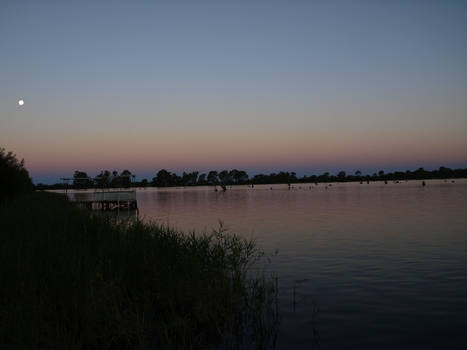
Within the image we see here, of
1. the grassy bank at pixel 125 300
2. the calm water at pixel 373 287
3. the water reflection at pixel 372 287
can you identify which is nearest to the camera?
the grassy bank at pixel 125 300

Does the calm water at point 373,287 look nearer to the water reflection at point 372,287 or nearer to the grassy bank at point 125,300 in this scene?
the water reflection at point 372,287

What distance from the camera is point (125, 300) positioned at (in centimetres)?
1011

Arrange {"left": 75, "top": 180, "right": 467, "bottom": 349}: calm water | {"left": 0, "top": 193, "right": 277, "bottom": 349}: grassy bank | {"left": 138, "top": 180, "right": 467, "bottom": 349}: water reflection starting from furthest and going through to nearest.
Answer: {"left": 138, "top": 180, "right": 467, "bottom": 349}: water reflection
{"left": 75, "top": 180, "right": 467, "bottom": 349}: calm water
{"left": 0, "top": 193, "right": 277, "bottom": 349}: grassy bank

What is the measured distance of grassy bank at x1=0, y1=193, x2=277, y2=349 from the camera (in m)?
8.27

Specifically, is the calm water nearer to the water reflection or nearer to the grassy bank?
the water reflection

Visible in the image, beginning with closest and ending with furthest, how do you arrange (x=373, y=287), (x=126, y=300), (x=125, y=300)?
(x=125, y=300), (x=126, y=300), (x=373, y=287)

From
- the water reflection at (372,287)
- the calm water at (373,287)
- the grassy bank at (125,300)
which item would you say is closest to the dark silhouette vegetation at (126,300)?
the grassy bank at (125,300)

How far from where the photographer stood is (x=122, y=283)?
10828 millimetres

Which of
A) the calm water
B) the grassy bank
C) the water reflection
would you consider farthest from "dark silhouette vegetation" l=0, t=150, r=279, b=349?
the calm water

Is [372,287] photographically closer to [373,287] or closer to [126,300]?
[373,287]

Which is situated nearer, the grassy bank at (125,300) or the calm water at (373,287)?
the grassy bank at (125,300)

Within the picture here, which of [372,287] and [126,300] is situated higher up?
[126,300]

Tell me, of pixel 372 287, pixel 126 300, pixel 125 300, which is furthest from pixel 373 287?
pixel 125 300

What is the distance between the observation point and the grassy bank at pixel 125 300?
827 cm
